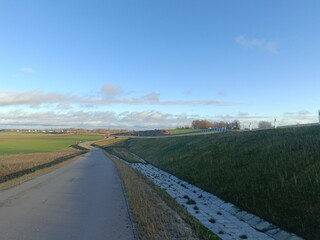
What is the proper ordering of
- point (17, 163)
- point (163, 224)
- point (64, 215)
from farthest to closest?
point (17, 163) → point (64, 215) → point (163, 224)

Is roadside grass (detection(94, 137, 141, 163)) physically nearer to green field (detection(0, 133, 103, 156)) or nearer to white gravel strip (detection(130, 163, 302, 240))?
green field (detection(0, 133, 103, 156))

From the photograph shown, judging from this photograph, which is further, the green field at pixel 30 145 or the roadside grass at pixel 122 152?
the green field at pixel 30 145

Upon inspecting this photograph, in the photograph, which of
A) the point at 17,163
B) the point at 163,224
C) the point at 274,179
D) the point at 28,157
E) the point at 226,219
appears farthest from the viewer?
the point at 28,157

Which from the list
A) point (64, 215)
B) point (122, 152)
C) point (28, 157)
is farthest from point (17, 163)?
point (122, 152)

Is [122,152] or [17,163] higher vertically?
[17,163]

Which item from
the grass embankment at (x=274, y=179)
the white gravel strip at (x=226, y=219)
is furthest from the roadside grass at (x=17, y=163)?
the white gravel strip at (x=226, y=219)

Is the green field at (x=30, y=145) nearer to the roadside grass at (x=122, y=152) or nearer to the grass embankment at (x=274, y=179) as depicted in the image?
the roadside grass at (x=122, y=152)

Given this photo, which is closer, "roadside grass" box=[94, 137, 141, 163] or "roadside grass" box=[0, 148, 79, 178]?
"roadside grass" box=[0, 148, 79, 178]

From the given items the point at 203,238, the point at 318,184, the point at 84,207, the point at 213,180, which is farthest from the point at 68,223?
the point at 213,180

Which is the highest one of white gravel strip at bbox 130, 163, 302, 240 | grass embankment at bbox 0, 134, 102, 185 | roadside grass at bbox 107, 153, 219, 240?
roadside grass at bbox 107, 153, 219, 240

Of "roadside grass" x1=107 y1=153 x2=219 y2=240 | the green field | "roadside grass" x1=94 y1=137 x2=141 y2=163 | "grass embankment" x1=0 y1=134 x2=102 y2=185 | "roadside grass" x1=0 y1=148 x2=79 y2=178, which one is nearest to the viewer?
"roadside grass" x1=107 y1=153 x2=219 y2=240

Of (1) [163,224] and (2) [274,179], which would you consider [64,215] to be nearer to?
(1) [163,224]

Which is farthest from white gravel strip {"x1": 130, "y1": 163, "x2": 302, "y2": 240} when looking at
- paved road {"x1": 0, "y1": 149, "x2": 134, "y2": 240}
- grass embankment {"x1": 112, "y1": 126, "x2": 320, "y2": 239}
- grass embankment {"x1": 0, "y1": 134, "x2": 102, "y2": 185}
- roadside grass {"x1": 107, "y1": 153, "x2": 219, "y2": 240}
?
grass embankment {"x1": 0, "y1": 134, "x2": 102, "y2": 185}

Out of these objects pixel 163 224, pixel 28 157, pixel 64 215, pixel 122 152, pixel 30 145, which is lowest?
pixel 122 152
